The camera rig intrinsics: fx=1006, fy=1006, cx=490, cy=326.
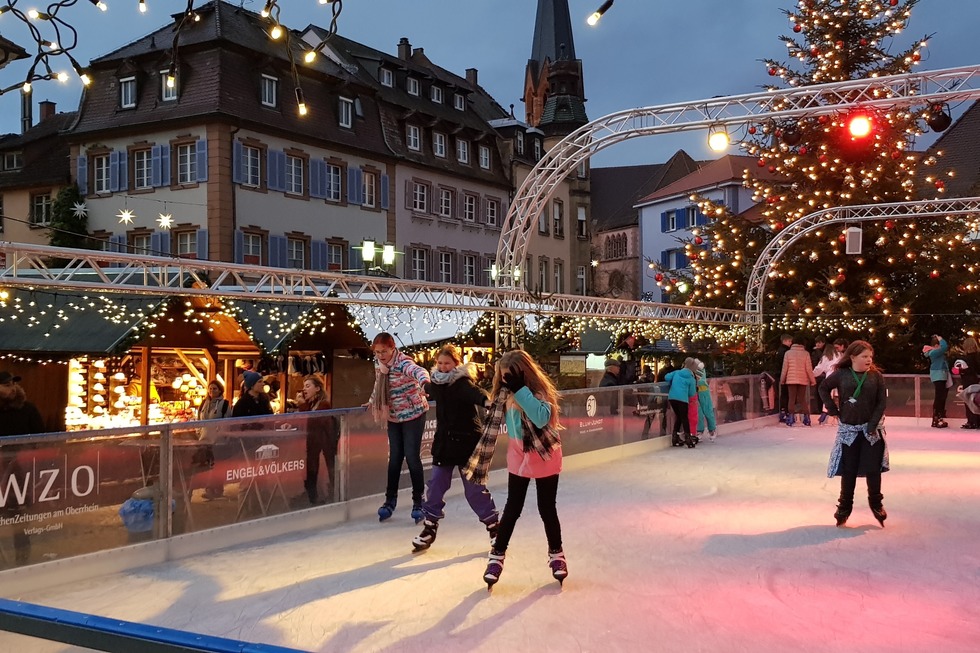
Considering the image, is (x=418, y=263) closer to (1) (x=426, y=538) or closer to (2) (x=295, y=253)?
(2) (x=295, y=253)

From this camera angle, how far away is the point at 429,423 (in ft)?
36.4

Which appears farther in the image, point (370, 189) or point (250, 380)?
point (370, 189)

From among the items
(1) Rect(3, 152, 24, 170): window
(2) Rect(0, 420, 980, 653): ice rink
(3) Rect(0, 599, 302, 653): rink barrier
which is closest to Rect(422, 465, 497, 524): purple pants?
(2) Rect(0, 420, 980, 653): ice rink

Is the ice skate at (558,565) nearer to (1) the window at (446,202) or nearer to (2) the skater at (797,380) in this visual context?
(2) the skater at (797,380)

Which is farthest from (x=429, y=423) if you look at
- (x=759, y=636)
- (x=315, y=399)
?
(x=759, y=636)

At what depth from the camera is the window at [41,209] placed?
32.9m

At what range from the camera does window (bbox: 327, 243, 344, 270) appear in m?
32.8

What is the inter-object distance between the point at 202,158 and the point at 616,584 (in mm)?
24891

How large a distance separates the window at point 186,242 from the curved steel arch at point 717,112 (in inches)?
576

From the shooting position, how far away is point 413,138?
3744cm

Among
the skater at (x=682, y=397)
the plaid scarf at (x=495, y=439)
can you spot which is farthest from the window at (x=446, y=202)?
the plaid scarf at (x=495, y=439)

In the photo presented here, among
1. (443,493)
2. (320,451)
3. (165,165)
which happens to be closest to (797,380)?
(320,451)

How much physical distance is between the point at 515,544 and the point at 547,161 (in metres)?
9.59

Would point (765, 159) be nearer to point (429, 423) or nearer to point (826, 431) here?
point (826, 431)
